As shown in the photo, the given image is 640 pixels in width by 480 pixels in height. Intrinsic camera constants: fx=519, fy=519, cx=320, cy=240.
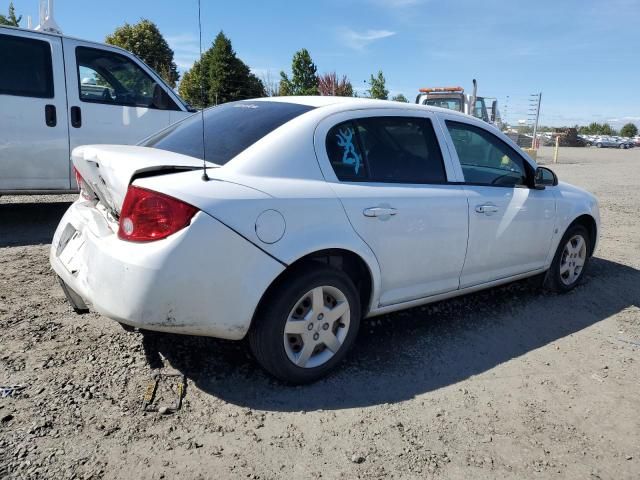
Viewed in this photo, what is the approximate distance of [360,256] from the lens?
9.89 feet

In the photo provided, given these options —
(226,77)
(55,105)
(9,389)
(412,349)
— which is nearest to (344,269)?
(412,349)

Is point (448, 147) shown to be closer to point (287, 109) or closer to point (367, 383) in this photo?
point (287, 109)

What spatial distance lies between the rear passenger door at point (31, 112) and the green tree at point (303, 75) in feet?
73.3

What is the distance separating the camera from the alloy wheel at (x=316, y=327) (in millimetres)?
2854

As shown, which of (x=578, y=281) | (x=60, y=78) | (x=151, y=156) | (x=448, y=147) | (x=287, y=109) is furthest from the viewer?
(x=60, y=78)

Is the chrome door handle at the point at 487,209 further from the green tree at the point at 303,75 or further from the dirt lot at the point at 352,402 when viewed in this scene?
the green tree at the point at 303,75

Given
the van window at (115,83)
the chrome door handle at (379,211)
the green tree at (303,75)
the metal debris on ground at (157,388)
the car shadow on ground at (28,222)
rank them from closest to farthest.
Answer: the metal debris on ground at (157,388) < the chrome door handle at (379,211) < the car shadow on ground at (28,222) < the van window at (115,83) < the green tree at (303,75)

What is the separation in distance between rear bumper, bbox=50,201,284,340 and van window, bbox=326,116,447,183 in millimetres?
852

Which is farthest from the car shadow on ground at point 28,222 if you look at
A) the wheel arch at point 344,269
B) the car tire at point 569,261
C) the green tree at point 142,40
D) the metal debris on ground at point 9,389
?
the green tree at point 142,40

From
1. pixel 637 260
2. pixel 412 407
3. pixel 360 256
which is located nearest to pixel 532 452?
pixel 412 407

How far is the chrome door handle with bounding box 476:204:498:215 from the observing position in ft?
12.0

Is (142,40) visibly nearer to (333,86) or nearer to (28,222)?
(333,86)

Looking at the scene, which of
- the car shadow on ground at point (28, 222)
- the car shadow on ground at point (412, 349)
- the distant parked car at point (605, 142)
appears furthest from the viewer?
the distant parked car at point (605, 142)

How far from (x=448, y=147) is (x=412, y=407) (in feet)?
5.99
